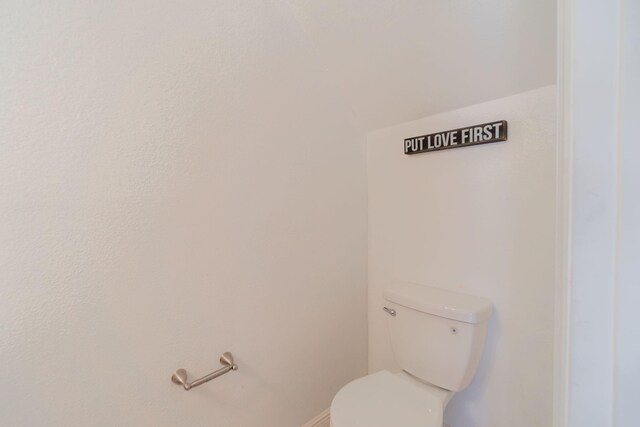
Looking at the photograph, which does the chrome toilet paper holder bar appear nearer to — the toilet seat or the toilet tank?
the toilet seat

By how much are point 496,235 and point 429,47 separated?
766 mm

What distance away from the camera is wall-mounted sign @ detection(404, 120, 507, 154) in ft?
3.50

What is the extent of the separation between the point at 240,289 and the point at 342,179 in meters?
0.73

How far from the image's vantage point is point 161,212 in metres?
0.93

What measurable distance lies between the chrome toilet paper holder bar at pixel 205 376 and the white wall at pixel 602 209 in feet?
3.28

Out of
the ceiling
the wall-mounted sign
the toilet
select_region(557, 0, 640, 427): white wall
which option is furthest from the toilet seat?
the ceiling

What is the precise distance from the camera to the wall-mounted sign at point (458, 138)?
107cm

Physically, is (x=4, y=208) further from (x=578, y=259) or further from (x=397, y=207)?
(x=397, y=207)

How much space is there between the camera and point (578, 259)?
35cm

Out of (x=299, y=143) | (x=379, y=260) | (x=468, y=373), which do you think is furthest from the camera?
(x=379, y=260)

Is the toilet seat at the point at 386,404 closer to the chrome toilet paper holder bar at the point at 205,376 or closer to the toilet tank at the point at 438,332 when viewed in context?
the toilet tank at the point at 438,332

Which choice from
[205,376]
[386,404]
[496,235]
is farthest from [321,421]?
[496,235]

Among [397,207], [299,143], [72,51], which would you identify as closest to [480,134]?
[397,207]

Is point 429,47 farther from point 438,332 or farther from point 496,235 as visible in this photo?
point 438,332
